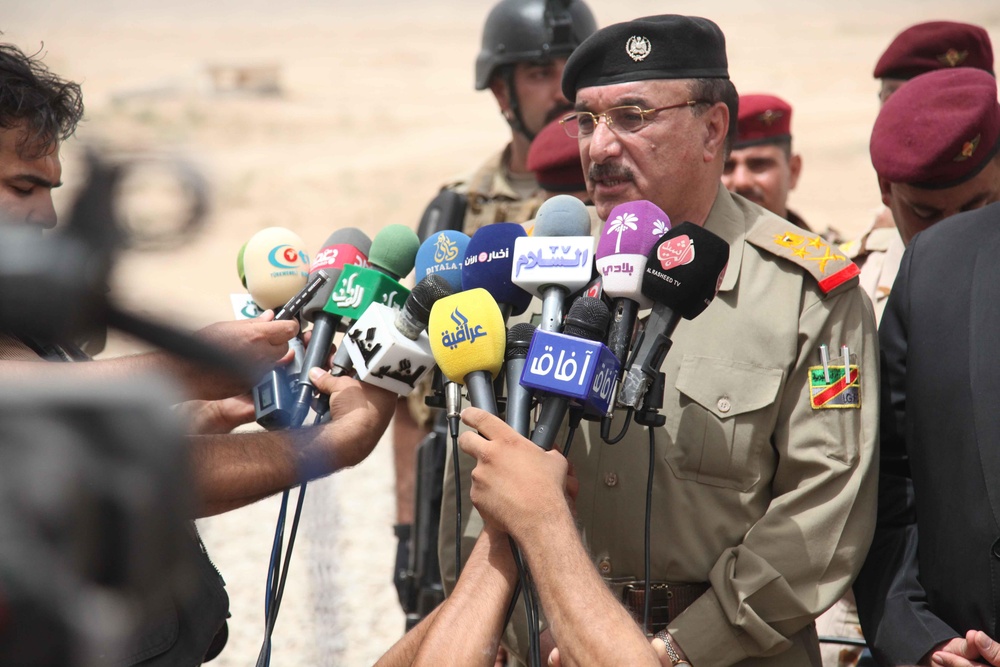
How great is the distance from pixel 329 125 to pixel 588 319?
84.9ft

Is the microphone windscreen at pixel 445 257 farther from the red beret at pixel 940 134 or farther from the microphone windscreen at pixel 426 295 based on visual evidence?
the red beret at pixel 940 134

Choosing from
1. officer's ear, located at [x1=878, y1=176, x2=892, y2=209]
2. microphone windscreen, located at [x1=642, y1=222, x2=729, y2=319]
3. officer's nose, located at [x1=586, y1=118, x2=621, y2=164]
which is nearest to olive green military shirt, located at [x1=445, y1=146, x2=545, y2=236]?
officer's ear, located at [x1=878, y1=176, x2=892, y2=209]

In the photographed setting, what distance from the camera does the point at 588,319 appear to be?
2301 mm

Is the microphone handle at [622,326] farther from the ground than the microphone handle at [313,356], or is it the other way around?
the microphone handle at [622,326]

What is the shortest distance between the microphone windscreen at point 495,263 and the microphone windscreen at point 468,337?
0.12 meters

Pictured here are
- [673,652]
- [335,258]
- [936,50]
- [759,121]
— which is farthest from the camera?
[759,121]

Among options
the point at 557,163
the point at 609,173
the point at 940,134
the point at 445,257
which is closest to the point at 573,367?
the point at 445,257

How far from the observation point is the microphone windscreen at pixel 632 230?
234 centimetres

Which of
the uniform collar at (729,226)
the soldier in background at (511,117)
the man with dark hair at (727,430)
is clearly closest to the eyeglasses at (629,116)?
the man with dark hair at (727,430)

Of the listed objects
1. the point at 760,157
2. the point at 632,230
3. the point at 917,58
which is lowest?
the point at 632,230

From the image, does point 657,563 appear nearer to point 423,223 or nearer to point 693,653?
point 693,653

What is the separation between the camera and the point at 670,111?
2.97 metres

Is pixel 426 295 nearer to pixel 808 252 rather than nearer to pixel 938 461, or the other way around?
pixel 808 252

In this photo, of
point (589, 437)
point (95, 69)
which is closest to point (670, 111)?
point (589, 437)
